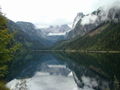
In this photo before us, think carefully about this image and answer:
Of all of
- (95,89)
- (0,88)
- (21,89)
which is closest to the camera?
(0,88)

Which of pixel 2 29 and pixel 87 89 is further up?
pixel 2 29

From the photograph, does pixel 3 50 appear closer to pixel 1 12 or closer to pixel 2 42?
pixel 2 42

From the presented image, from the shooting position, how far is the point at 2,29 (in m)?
25.1

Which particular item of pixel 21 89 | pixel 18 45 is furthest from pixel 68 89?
pixel 18 45

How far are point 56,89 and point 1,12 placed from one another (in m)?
45.7

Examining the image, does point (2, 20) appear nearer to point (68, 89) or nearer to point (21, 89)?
point (21, 89)

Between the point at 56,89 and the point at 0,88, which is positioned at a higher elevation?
the point at 0,88

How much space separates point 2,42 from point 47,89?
151 ft

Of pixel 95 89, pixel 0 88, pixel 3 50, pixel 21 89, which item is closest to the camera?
pixel 3 50

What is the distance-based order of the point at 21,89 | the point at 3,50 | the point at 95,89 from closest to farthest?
the point at 3,50 → the point at 21,89 → the point at 95,89

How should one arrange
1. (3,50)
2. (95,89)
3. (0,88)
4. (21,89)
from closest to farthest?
(3,50) < (0,88) < (21,89) < (95,89)

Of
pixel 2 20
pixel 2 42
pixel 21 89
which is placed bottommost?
pixel 21 89

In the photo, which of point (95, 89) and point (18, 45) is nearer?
point (18, 45)

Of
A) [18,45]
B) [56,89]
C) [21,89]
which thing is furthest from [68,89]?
[18,45]
